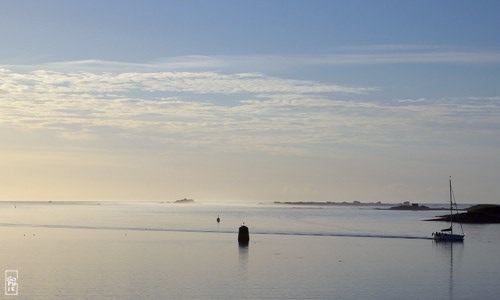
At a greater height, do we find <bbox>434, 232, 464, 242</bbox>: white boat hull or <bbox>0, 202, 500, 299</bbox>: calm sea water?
<bbox>434, 232, 464, 242</bbox>: white boat hull

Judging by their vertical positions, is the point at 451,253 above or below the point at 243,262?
→ above

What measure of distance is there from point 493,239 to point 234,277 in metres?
88.2

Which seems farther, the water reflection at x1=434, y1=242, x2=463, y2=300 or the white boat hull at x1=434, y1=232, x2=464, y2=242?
the white boat hull at x1=434, y1=232, x2=464, y2=242

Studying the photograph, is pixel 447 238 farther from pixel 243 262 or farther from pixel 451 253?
pixel 243 262


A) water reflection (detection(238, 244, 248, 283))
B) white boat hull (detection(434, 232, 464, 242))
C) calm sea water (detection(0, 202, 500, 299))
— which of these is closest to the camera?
calm sea water (detection(0, 202, 500, 299))

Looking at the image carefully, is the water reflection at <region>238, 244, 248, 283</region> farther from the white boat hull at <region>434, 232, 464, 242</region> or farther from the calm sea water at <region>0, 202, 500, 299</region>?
the white boat hull at <region>434, 232, 464, 242</region>

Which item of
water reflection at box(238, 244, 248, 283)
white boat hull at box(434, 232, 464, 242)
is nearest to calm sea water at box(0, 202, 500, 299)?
water reflection at box(238, 244, 248, 283)

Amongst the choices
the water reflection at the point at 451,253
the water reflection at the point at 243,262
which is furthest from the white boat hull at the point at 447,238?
the water reflection at the point at 243,262

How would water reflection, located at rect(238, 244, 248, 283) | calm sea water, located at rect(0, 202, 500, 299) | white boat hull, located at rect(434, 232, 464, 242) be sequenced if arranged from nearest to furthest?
calm sea water, located at rect(0, 202, 500, 299) → water reflection, located at rect(238, 244, 248, 283) → white boat hull, located at rect(434, 232, 464, 242)

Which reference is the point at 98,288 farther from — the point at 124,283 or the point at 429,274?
the point at 429,274

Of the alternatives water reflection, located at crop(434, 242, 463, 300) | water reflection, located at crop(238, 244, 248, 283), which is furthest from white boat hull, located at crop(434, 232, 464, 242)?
water reflection, located at crop(238, 244, 248, 283)

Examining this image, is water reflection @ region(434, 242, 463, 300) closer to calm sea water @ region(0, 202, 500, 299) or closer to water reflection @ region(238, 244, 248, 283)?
calm sea water @ region(0, 202, 500, 299)

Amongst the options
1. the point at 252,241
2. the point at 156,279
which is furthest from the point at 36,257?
the point at 252,241

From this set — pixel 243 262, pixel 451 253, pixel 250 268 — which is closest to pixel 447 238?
pixel 451 253
